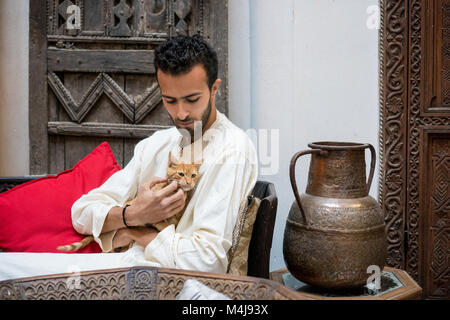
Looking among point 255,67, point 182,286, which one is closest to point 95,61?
point 255,67

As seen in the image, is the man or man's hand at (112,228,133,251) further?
man's hand at (112,228,133,251)

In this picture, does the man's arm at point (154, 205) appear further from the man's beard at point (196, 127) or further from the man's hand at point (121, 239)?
the man's beard at point (196, 127)

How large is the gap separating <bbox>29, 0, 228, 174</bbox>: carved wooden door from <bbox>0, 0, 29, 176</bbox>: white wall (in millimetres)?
177

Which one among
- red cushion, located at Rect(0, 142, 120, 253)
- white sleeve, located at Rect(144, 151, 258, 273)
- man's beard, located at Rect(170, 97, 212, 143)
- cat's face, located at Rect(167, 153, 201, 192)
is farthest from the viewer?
red cushion, located at Rect(0, 142, 120, 253)

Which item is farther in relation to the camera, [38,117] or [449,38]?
[38,117]

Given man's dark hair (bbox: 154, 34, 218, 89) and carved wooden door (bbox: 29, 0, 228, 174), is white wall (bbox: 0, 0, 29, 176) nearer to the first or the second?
carved wooden door (bbox: 29, 0, 228, 174)

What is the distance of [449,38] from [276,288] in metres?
1.96

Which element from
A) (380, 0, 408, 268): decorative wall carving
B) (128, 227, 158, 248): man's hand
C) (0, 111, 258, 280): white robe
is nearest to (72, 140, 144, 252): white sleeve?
(0, 111, 258, 280): white robe

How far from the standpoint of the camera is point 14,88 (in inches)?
116

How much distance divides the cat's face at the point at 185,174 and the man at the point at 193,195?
0.09 feet

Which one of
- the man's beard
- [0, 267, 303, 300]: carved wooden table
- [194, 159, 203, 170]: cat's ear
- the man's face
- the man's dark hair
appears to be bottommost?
[0, 267, 303, 300]: carved wooden table

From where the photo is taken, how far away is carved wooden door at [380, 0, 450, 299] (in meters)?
2.49

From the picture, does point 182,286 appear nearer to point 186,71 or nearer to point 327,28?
point 186,71
